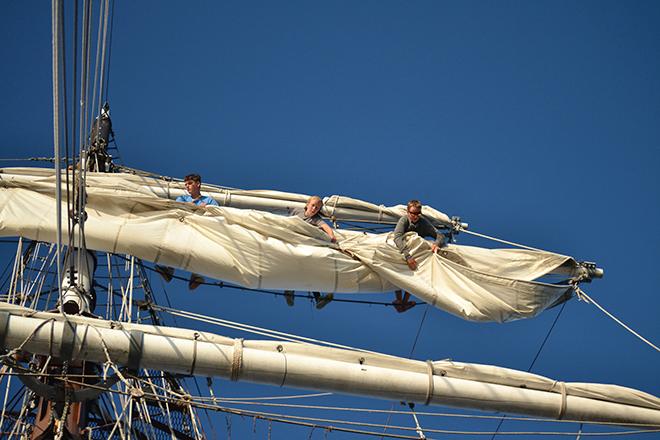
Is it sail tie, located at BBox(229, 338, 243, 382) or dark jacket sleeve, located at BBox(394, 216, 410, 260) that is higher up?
dark jacket sleeve, located at BBox(394, 216, 410, 260)

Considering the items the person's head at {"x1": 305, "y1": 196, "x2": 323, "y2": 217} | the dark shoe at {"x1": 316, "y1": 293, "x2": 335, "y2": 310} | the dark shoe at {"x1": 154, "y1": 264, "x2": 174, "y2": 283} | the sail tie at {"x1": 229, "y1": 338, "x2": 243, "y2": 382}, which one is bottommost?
the sail tie at {"x1": 229, "y1": 338, "x2": 243, "y2": 382}

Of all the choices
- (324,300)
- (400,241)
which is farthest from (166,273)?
(400,241)

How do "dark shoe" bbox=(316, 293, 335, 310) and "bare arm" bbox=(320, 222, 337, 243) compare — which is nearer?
"bare arm" bbox=(320, 222, 337, 243)

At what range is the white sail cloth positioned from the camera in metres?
13.6

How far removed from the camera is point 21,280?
17.3m

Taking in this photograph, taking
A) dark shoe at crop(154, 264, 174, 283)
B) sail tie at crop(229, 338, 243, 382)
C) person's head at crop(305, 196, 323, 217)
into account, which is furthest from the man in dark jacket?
sail tie at crop(229, 338, 243, 382)

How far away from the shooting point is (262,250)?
44.7 ft

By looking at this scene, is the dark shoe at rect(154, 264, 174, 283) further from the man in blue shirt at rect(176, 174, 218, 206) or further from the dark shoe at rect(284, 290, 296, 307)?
the dark shoe at rect(284, 290, 296, 307)

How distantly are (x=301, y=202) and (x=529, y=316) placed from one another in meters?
5.05

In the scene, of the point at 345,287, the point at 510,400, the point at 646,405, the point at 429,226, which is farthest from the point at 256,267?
the point at 646,405

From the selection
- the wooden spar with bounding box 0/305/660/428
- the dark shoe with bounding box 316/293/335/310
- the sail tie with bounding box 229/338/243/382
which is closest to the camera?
the wooden spar with bounding box 0/305/660/428

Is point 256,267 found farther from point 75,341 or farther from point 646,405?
point 646,405

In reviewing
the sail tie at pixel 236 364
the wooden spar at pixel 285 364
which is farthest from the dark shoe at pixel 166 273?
the sail tie at pixel 236 364

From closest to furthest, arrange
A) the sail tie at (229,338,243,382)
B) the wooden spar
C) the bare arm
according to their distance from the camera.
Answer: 1. the wooden spar
2. the sail tie at (229,338,243,382)
3. the bare arm
